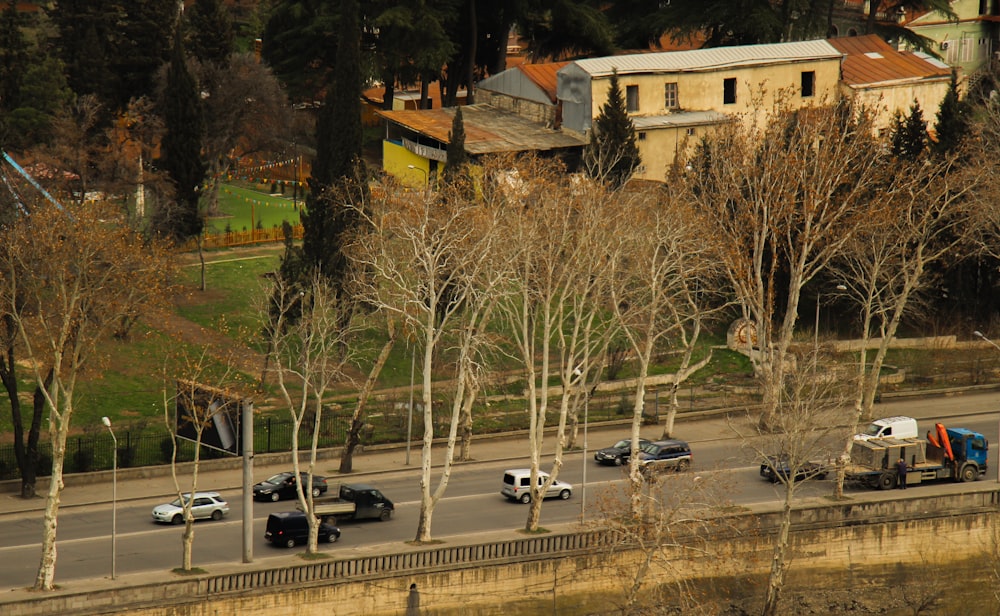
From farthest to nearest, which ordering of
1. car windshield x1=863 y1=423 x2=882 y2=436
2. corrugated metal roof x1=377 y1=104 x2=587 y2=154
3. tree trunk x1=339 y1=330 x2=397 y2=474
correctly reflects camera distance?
corrugated metal roof x1=377 y1=104 x2=587 y2=154, car windshield x1=863 y1=423 x2=882 y2=436, tree trunk x1=339 y1=330 x2=397 y2=474

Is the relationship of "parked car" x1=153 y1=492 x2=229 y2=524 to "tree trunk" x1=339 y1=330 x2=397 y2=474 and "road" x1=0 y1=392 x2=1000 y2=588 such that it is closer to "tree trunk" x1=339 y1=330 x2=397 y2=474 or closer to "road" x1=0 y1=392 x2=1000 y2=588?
"road" x1=0 y1=392 x2=1000 y2=588

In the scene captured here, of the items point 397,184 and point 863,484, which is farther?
point 397,184

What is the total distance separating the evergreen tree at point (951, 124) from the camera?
79.8m

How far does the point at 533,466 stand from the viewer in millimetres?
53750

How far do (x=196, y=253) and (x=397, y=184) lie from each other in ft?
59.2

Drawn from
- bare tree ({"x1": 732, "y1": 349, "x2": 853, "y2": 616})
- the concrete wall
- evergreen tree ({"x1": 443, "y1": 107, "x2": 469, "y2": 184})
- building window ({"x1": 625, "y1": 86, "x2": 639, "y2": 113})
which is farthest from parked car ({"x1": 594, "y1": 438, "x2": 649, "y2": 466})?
building window ({"x1": 625, "y1": 86, "x2": 639, "y2": 113})

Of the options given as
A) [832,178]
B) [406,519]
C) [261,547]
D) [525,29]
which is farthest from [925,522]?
[525,29]

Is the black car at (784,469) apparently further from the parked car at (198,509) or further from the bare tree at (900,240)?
the parked car at (198,509)

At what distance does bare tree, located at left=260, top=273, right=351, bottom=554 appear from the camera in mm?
54688

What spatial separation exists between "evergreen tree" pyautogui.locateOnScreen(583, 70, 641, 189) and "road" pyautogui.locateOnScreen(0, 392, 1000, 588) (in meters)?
18.9

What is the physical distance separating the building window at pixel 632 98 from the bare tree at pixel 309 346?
86.5 feet

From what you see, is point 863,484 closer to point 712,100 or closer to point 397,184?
point 397,184

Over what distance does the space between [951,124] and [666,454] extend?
2815cm

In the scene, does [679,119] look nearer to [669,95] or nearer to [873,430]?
[669,95]
